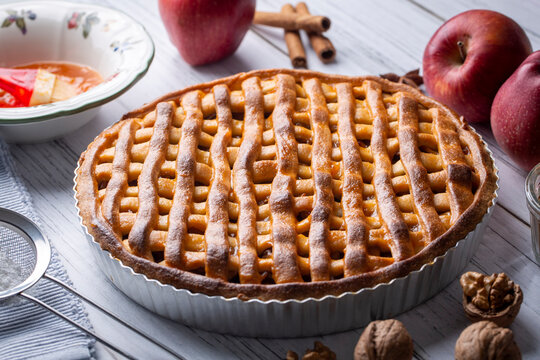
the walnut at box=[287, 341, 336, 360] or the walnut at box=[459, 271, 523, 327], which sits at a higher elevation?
the walnut at box=[459, 271, 523, 327]

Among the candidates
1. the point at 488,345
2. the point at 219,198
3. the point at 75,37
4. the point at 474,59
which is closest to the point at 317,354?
the point at 488,345

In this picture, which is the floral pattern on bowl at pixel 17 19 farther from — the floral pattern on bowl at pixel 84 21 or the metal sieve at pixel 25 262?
the metal sieve at pixel 25 262

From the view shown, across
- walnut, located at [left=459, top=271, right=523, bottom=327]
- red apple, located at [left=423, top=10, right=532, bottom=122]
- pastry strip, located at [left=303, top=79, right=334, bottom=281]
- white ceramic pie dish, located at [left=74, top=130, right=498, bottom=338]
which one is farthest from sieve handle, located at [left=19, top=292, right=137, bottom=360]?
red apple, located at [left=423, top=10, right=532, bottom=122]

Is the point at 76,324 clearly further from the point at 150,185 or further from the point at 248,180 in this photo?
the point at 248,180

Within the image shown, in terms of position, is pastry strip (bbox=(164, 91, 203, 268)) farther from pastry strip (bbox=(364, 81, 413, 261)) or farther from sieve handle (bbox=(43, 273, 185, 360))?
pastry strip (bbox=(364, 81, 413, 261))

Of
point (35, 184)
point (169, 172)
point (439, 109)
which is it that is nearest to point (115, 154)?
point (169, 172)

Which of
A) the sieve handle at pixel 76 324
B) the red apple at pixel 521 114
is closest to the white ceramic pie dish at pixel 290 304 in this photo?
the sieve handle at pixel 76 324

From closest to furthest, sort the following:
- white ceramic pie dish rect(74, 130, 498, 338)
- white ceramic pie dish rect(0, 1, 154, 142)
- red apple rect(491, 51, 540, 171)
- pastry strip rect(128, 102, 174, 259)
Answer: white ceramic pie dish rect(74, 130, 498, 338) → pastry strip rect(128, 102, 174, 259) → red apple rect(491, 51, 540, 171) → white ceramic pie dish rect(0, 1, 154, 142)
